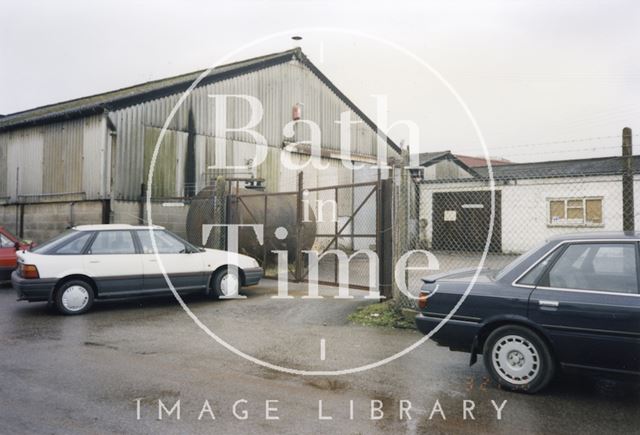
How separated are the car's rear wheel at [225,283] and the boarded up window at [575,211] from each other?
584 inches

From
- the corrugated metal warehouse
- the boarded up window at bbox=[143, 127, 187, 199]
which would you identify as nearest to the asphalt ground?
the corrugated metal warehouse

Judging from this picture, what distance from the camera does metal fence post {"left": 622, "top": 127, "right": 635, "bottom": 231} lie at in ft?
19.6

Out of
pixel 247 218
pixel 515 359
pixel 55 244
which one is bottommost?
pixel 515 359

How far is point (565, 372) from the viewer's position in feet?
15.5

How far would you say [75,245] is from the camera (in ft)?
28.8

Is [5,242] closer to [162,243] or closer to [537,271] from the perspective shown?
[162,243]

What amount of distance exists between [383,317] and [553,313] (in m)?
3.65

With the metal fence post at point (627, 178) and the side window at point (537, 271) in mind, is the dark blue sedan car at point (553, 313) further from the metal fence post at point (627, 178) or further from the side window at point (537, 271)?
the metal fence post at point (627, 178)

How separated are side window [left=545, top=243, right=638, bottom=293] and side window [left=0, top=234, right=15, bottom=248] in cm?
1160

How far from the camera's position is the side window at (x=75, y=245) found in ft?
28.5

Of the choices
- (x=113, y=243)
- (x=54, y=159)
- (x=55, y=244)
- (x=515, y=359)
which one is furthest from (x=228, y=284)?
(x=54, y=159)

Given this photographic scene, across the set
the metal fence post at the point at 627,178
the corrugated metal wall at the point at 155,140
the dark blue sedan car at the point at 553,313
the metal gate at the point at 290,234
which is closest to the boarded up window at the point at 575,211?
the metal gate at the point at 290,234

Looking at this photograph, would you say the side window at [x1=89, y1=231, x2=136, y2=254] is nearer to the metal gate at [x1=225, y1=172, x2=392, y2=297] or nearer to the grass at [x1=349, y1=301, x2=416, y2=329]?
the metal gate at [x1=225, y1=172, x2=392, y2=297]

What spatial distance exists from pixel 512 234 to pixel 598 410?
17.8m
